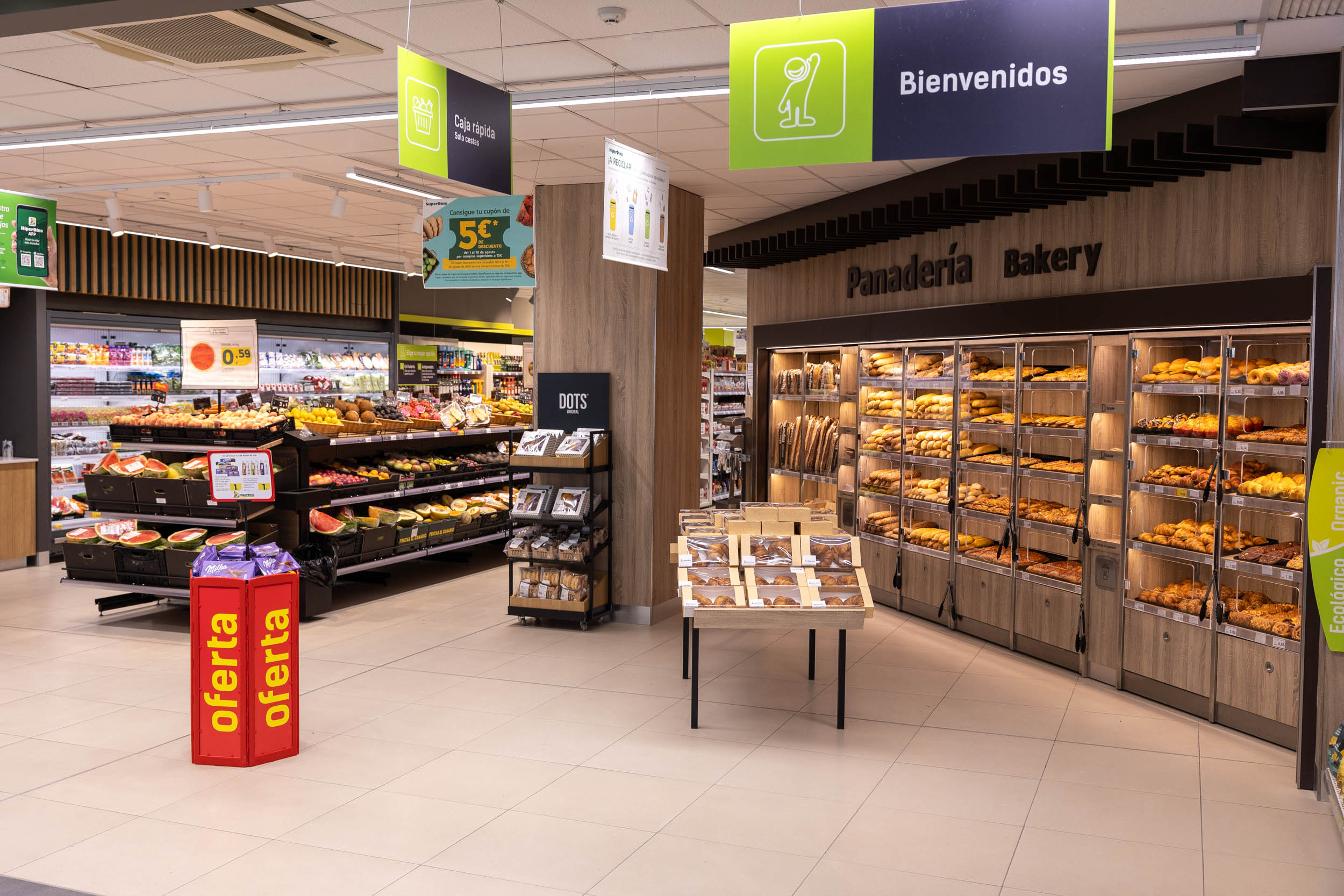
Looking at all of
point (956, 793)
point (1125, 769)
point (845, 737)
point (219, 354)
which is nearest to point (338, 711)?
point (845, 737)

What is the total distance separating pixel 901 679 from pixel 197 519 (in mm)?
5419

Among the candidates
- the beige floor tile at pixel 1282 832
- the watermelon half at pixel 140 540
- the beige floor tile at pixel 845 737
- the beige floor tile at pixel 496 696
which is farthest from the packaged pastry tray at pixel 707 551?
the watermelon half at pixel 140 540

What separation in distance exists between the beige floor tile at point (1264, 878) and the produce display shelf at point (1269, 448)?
85.5 inches

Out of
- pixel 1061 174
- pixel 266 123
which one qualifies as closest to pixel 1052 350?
pixel 1061 174

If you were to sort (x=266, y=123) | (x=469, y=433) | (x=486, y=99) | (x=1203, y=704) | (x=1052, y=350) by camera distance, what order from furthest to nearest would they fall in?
(x=469, y=433) < (x=1052, y=350) < (x=266, y=123) < (x=1203, y=704) < (x=486, y=99)

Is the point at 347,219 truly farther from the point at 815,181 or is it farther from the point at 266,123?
the point at 815,181

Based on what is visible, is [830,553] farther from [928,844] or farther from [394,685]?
[394,685]

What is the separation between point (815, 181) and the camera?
8.44m

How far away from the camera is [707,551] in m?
5.84

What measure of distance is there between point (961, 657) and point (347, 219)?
26.3ft

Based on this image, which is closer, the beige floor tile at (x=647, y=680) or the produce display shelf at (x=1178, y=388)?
the produce display shelf at (x=1178, y=388)

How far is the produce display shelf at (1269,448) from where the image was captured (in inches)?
204

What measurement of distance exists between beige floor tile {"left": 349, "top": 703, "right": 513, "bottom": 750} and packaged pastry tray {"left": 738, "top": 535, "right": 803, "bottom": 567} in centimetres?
164

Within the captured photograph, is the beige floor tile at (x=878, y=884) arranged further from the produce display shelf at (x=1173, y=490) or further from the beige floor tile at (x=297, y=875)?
the produce display shelf at (x=1173, y=490)
